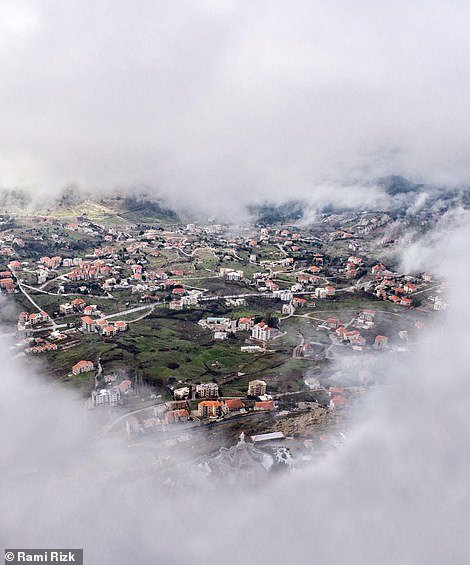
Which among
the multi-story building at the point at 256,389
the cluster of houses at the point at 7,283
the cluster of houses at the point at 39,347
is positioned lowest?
the multi-story building at the point at 256,389

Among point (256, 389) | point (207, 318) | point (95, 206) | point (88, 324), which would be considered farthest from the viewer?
point (95, 206)

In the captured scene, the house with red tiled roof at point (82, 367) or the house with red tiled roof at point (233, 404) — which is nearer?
the house with red tiled roof at point (233, 404)

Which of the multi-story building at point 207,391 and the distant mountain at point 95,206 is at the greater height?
the distant mountain at point 95,206

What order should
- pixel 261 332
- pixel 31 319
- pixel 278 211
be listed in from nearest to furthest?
pixel 261 332, pixel 31 319, pixel 278 211

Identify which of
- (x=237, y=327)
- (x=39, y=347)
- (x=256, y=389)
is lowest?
(x=256, y=389)

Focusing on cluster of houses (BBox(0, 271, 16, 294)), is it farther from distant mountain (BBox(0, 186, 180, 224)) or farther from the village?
distant mountain (BBox(0, 186, 180, 224))

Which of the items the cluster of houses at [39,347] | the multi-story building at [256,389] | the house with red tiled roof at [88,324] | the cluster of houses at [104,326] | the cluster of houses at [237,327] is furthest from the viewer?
the house with red tiled roof at [88,324]

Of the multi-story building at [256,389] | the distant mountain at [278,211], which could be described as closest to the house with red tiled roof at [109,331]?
the multi-story building at [256,389]

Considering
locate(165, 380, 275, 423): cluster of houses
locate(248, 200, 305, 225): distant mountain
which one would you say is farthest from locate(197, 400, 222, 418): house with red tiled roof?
locate(248, 200, 305, 225): distant mountain

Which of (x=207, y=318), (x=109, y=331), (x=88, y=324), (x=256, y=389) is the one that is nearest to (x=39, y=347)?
(x=109, y=331)

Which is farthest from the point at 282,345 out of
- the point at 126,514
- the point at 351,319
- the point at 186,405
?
the point at 126,514

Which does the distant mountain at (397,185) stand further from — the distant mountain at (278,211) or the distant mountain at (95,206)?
the distant mountain at (95,206)

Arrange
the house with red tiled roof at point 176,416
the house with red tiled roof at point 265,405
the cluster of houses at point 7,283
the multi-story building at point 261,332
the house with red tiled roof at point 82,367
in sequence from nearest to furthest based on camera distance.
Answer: the house with red tiled roof at point 176,416 → the house with red tiled roof at point 265,405 → the house with red tiled roof at point 82,367 → the multi-story building at point 261,332 → the cluster of houses at point 7,283

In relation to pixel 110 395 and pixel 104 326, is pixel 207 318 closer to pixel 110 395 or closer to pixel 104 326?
pixel 104 326
